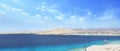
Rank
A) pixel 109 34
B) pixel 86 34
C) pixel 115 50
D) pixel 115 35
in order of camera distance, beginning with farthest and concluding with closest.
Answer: pixel 86 34 < pixel 109 34 < pixel 115 35 < pixel 115 50

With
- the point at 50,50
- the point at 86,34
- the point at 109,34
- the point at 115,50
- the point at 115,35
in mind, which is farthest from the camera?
the point at 86,34

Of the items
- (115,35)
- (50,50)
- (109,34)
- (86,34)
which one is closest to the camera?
(50,50)

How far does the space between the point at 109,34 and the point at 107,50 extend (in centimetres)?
4697

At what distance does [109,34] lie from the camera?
61750 millimetres

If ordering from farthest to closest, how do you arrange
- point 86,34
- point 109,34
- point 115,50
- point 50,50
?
1. point 86,34
2. point 109,34
3. point 50,50
4. point 115,50

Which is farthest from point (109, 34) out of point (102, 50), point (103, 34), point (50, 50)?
point (102, 50)

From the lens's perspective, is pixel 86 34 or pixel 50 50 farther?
pixel 86 34

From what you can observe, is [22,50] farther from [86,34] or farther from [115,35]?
[86,34]

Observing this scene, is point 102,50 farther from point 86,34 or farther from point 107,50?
point 86,34

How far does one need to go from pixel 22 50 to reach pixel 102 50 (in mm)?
8363

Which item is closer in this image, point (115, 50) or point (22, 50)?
point (115, 50)

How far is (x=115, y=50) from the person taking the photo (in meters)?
15.0

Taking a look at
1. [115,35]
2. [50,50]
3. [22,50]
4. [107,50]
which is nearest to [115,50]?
[107,50]

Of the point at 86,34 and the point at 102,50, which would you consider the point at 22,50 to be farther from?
the point at 86,34
